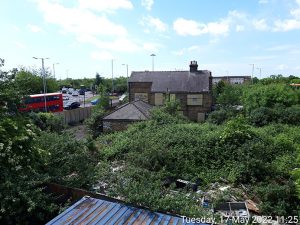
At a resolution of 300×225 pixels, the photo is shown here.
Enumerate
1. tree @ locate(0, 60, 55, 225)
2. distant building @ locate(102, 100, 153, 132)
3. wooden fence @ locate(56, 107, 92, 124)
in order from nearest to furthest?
tree @ locate(0, 60, 55, 225)
distant building @ locate(102, 100, 153, 132)
wooden fence @ locate(56, 107, 92, 124)

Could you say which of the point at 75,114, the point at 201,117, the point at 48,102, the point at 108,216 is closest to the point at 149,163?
the point at 108,216

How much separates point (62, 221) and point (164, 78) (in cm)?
2739

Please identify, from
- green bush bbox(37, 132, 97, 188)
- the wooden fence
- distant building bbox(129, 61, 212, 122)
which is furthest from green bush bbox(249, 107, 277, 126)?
the wooden fence

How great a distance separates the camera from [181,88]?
98.4 ft

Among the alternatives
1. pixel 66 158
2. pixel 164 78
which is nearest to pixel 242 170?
pixel 66 158

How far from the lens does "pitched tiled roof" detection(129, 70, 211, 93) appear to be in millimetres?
29648

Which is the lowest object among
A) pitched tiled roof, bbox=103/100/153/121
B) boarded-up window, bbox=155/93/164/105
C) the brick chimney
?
pitched tiled roof, bbox=103/100/153/121

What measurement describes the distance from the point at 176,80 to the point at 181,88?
1.68m

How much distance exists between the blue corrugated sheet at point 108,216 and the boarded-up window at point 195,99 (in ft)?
79.3

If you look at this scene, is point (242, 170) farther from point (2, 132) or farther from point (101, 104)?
point (101, 104)

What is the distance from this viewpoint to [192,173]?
42.1 ft

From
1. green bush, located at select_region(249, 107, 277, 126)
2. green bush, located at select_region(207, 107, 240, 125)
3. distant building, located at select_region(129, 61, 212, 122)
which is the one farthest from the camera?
distant building, located at select_region(129, 61, 212, 122)

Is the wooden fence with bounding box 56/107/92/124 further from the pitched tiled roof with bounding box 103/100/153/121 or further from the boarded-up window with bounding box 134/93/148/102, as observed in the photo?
the pitched tiled roof with bounding box 103/100/153/121

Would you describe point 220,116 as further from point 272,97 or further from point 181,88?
Answer: point 181,88
